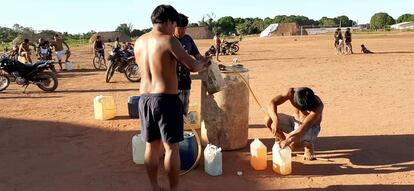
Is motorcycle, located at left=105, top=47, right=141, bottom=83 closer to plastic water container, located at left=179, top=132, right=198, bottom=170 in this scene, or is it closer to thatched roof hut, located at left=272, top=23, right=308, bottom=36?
plastic water container, located at left=179, top=132, right=198, bottom=170

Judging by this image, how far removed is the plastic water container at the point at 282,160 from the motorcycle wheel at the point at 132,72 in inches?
375

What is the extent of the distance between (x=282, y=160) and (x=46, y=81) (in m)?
9.01

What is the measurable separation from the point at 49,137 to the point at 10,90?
676 cm

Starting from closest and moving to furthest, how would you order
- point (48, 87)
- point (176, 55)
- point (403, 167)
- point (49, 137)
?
1. point (176, 55)
2. point (403, 167)
3. point (49, 137)
4. point (48, 87)

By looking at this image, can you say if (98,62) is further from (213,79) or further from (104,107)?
(213,79)

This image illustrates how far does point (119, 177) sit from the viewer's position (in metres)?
5.16

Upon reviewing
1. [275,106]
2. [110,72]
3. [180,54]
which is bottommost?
[110,72]

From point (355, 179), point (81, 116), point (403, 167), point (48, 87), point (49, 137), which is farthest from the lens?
point (48, 87)

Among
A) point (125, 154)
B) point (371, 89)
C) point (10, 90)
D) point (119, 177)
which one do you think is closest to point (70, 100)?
point (10, 90)

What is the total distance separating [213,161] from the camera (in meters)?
5.09

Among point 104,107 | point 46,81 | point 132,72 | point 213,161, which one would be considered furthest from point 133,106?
point 132,72

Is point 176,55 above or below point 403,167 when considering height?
above

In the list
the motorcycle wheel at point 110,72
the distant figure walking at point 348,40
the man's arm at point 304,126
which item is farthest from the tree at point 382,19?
the man's arm at point 304,126

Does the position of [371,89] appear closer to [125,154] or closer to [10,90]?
[125,154]
